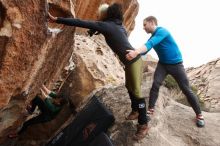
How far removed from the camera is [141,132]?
8164 millimetres

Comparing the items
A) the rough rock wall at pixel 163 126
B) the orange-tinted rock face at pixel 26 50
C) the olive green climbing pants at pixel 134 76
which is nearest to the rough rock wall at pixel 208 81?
the rough rock wall at pixel 163 126

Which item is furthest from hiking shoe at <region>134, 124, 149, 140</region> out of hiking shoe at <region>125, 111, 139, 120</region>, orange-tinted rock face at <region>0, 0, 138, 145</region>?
orange-tinted rock face at <region>0, 0, 138, 145</region>

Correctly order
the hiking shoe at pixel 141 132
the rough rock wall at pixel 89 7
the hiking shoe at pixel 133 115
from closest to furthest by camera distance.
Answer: the hiking shoe at pixel 141 132, the hiking shoe at pixel 133 115, the rough rock wall at pixel 89 7

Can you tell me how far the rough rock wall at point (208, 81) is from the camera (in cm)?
1484

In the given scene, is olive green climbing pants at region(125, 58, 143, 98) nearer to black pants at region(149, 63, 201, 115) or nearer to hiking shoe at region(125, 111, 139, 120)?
hiking shoe at region(125, 111, 139, 120)

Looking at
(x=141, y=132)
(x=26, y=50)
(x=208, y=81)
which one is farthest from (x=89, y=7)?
(x=26, y=50)

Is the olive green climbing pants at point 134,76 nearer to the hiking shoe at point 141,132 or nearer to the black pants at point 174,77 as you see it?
the hiking shoe at point 141,132

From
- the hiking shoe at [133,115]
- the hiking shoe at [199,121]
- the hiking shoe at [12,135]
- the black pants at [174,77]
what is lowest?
the hiking shoe at [12,135]

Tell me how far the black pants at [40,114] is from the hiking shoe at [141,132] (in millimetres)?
2322

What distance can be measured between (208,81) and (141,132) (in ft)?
29.1

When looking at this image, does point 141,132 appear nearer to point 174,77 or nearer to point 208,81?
point 174,77

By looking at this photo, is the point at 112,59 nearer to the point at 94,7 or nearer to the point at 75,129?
the point at 94,7

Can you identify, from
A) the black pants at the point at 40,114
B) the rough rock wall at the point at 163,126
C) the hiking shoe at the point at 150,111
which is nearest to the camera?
the rough rock wall at the point at 163,126

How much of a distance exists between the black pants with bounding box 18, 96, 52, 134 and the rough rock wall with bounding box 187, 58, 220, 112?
632 cm
